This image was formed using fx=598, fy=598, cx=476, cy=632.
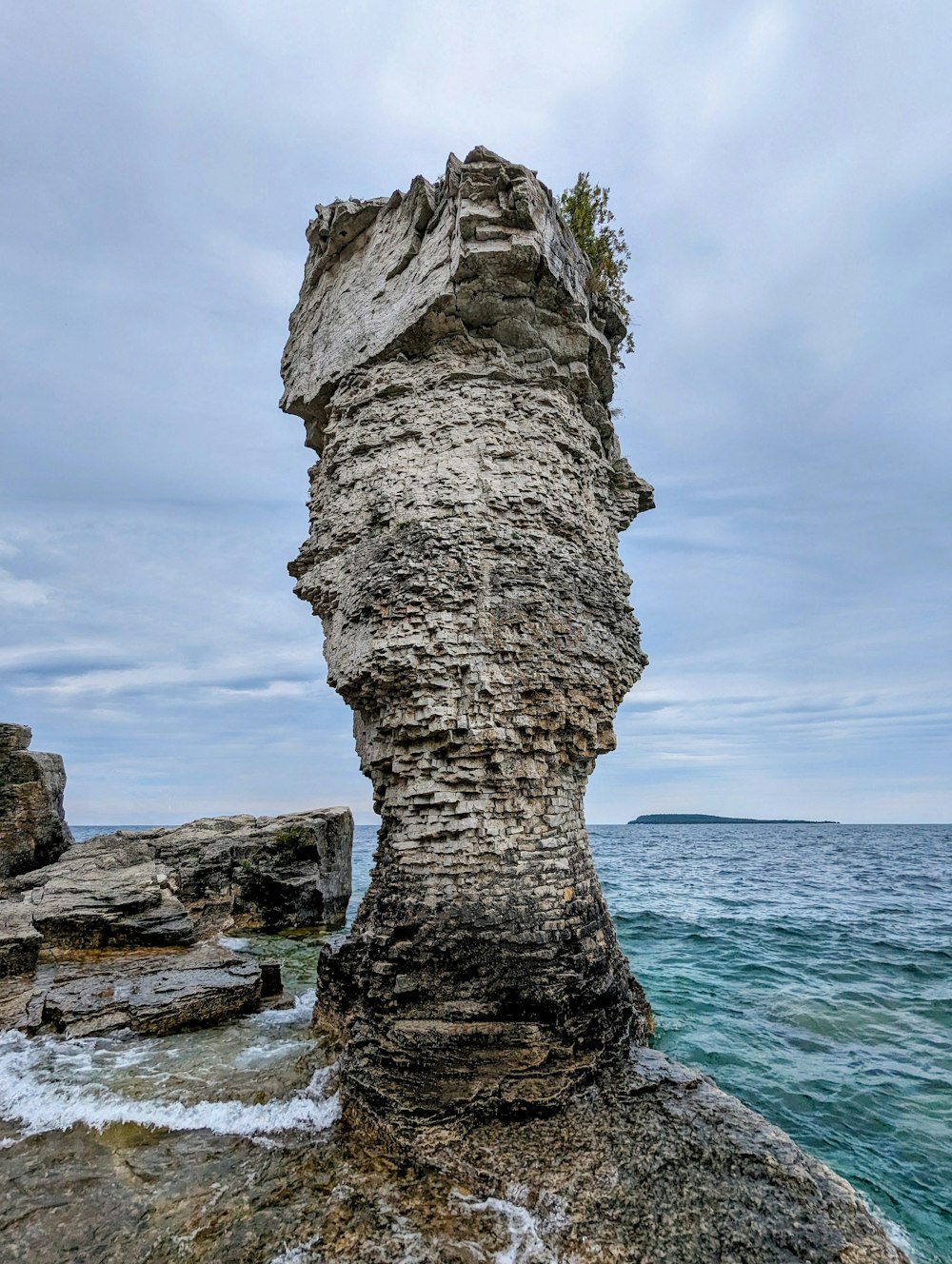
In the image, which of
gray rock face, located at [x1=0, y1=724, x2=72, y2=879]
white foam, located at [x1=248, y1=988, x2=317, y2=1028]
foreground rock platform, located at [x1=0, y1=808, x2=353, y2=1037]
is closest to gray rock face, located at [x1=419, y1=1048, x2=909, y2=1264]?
white foam, located at [x1=248, y1=988, x2=317, y2=1028]

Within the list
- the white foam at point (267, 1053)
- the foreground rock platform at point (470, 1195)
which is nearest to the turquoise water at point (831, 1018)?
the foreground rock platform at point (470, 1195)

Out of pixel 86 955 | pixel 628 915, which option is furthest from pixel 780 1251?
pixel 628 915

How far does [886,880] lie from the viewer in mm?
27266

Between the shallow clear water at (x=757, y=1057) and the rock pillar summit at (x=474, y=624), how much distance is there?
118 cm

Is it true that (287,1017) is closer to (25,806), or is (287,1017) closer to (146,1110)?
(146,1110)

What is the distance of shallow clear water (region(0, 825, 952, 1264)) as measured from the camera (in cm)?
571

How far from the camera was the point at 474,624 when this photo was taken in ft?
22.4

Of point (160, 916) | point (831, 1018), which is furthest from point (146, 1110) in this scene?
point (831, 1018)

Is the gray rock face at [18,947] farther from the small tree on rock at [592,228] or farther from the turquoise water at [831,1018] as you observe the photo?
the small tree on rock at [592,228]

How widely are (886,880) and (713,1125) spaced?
2896 centimetres

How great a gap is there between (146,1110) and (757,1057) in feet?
25.2

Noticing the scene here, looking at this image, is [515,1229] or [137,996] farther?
[137,996]

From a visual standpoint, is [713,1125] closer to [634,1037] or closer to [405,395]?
[634,1037]

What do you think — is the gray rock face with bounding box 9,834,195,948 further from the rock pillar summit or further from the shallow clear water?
the rock pillar summit
